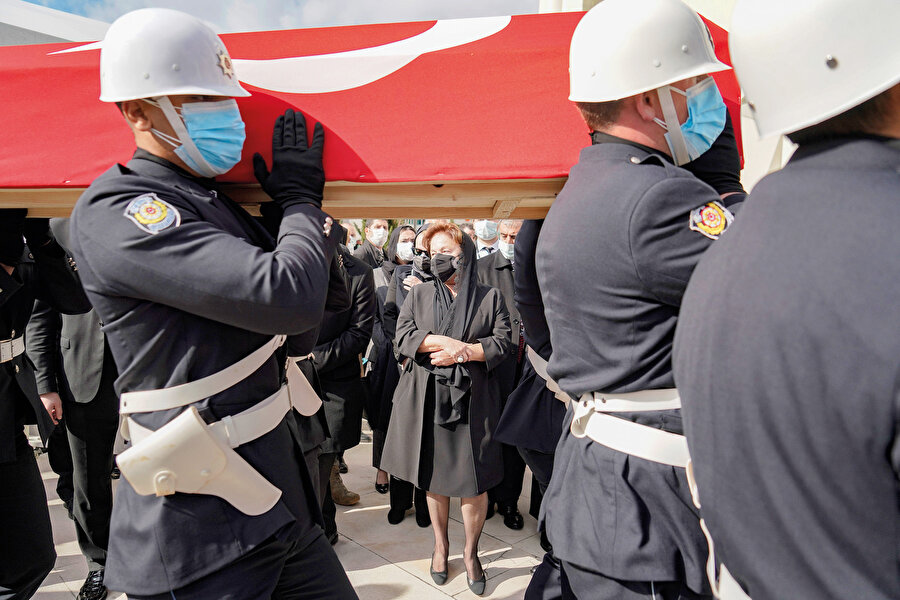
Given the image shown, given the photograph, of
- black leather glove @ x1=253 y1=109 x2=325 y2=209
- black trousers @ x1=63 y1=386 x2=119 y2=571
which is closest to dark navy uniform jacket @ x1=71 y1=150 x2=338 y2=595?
black leather glove @ x1=253 y1=109 x2=325 y2=209

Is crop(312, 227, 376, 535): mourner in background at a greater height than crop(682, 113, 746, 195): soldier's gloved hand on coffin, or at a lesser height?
lesser

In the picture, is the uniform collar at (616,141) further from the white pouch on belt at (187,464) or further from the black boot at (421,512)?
the black boot at (421,512)

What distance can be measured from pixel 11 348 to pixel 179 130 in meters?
1.59

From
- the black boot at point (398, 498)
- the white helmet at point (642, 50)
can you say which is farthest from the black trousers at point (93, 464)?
the white helmet at point (642, 50)

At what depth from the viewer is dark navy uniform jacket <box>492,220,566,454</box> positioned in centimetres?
216

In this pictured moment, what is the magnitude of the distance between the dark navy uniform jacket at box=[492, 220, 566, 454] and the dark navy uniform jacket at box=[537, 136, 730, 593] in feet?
1.83

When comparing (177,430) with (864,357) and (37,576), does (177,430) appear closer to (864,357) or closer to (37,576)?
(864,357)

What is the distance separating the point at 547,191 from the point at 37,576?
2.21 metres

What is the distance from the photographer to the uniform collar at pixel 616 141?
1.57 m

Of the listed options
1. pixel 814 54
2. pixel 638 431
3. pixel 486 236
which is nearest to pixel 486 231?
pixel 486 236

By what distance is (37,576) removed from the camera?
7.88ft

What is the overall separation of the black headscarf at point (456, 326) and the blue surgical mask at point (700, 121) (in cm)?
210

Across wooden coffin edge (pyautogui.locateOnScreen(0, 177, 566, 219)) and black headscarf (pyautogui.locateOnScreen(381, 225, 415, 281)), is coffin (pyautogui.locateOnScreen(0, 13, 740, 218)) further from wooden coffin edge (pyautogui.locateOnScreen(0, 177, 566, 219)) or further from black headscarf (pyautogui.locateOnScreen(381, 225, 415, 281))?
black headscarf (pyautogui.locateOnScreen(381, 225, 415, 281))

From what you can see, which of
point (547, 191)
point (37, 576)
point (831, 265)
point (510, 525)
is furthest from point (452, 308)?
point (831, 265)
